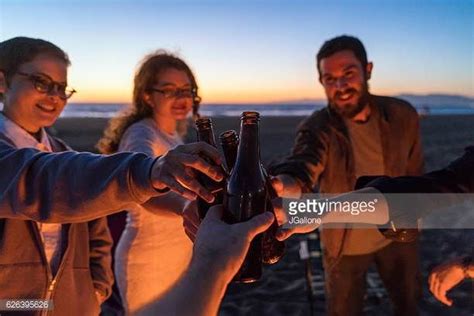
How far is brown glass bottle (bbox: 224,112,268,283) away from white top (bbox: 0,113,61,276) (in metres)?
0.64

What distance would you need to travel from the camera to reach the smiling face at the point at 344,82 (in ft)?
7.19

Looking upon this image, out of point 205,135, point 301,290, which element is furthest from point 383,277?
point 205,135

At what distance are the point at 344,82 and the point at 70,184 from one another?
1.59 meters

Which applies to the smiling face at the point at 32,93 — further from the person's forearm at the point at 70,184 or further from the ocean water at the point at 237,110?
the ocean water at the point at 237,110

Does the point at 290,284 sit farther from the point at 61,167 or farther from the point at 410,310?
the point at 61,167

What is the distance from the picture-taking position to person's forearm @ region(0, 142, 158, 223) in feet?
2.92

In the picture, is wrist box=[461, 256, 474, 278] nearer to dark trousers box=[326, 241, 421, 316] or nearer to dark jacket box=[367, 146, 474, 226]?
dark jacket box=[367, 146, 474, 226]

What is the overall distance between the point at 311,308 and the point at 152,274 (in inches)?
53.1

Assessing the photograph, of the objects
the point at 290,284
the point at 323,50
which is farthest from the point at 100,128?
the point at 323,50

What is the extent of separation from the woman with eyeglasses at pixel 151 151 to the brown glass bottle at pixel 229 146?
611 millimetres

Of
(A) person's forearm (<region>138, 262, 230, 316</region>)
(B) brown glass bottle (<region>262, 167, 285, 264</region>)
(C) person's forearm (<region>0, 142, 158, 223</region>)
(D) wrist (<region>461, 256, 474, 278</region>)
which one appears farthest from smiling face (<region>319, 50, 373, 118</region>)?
(A) person's forearm (<region>138, 262, 230, 316</region>)

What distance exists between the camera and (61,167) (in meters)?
0.94

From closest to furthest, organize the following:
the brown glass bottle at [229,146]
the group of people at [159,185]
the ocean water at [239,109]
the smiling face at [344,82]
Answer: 1. the group of people at [159,185]
2. the brown glass bottle at [229,146]
3. the smiling face at [344,82]
4. the ocean water at [239,109]

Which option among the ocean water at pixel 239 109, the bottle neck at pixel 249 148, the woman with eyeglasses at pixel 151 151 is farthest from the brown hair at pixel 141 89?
the ocean water at pixel 239 109
